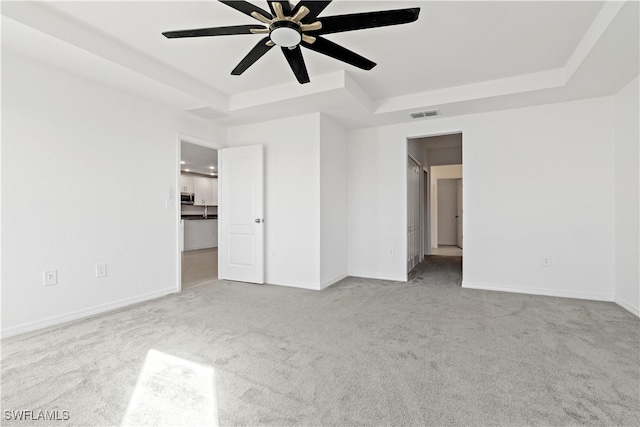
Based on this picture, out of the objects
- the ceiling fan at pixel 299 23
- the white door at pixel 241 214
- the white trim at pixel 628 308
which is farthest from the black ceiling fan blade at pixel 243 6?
the white trim at pixel 628 308

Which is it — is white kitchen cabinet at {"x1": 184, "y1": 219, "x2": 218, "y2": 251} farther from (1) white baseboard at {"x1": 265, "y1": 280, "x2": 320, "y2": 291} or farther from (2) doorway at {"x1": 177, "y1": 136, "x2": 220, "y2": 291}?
(1) white baseboard at {"x1": 265, "y1": 280, "x2": 320, "y2": 291}

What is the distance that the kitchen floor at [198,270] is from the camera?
4.72 m

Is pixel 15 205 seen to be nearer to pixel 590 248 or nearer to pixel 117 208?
pixel 117 208

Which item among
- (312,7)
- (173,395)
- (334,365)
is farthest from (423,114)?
(173,395)

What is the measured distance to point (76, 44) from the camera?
2527 millimetres

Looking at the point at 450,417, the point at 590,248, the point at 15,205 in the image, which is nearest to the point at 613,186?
the point at 590,248

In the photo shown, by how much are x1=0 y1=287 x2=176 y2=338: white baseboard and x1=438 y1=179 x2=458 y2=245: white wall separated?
326 inches

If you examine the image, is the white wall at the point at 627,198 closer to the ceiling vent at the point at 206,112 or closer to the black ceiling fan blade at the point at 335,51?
the black ceiling fan blade at the point at 335,51

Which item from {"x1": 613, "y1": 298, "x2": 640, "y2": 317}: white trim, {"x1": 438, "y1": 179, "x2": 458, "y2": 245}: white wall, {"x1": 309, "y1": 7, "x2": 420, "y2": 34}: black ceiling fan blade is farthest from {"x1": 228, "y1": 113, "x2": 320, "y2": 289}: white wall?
{"x1": 438, "y1": 179, "x2": 458, "y2": 245}: white wall

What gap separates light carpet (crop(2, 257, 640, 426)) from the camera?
1610 mm

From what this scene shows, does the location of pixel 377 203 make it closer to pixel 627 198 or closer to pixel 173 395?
pixel 627 198

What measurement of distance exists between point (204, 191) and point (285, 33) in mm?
8804

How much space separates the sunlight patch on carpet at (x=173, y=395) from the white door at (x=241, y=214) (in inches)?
96.9

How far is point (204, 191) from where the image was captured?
10047 mm
